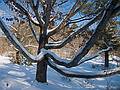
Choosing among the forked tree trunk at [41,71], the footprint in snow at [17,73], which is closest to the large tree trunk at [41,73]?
the forked tree trunk at [41,71]

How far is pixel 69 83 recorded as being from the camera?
13.4 meters

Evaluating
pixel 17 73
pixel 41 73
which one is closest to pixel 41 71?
pixel 41 73

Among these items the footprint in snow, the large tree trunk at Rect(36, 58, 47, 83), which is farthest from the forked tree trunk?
the footprint in snow

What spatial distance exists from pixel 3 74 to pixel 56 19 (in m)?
2.78

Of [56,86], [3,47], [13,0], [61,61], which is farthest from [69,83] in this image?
[3,47]

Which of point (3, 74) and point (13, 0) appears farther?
point (3, 74)

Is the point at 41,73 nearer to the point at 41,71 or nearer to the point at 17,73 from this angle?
the point at 41,71

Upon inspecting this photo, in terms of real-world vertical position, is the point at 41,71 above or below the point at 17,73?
above

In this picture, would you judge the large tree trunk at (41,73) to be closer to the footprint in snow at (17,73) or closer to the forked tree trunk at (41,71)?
the forked tree trunk at (41,71)

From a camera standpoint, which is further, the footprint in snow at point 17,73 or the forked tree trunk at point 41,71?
the footprint in snow at point 17,73

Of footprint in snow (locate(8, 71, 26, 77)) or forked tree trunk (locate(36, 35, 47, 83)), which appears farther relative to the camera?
footprint in snow (locate(8, 71, 26, 77))

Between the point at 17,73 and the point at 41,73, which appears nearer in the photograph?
the point at 41,73

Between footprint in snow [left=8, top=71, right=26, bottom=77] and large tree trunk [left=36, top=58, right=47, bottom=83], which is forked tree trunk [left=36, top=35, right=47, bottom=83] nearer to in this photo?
large tree trunk [left=36, top=58, right=47, bottom=83]

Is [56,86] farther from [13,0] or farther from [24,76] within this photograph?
[13,0]
